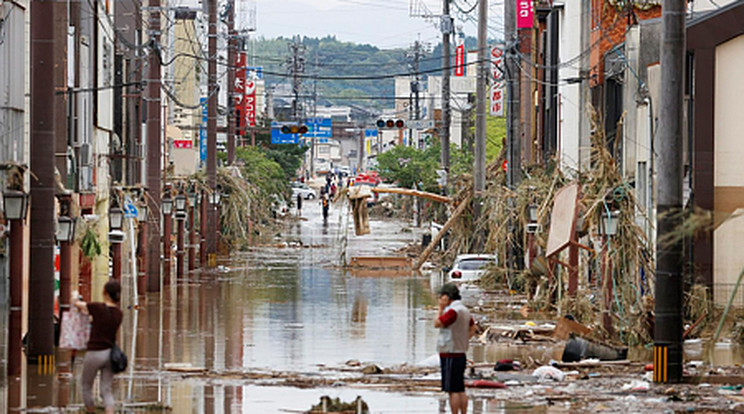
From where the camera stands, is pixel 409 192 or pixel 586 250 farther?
pixel 409 192

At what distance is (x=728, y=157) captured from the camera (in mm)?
25875

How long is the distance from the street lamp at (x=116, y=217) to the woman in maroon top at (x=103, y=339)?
1665 cm

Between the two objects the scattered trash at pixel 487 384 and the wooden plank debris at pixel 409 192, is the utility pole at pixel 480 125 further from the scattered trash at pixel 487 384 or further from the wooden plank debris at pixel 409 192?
the scattered trash at pixel 487 384

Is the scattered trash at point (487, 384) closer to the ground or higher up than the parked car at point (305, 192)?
closer to the ground

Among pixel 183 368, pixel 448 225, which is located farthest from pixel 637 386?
pixel 448 225

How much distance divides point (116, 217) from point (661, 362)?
16.2 metres

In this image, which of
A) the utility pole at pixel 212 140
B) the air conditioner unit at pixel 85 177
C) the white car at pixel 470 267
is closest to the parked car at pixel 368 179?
the utility pole at pixel 212 140

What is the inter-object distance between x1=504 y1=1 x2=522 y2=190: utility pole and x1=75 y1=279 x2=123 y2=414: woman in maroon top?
26396 millimetres

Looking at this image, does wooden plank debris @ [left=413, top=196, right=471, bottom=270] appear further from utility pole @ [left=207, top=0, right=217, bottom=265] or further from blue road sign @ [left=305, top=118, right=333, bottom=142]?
blue road sign @ [left=305, top=118, right=333, bottom=142]

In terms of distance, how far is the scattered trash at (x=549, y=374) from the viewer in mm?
18600

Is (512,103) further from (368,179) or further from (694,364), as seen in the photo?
(368,179)

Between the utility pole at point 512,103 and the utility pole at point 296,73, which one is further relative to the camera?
the utility pole at point 296,73

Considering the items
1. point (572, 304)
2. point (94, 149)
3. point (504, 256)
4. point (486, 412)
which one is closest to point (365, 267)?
point (504, 256)

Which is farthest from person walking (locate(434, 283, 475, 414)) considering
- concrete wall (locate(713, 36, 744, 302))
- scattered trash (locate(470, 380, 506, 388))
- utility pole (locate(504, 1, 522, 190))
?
utility pole (locate(504, 1, 522, 190))
